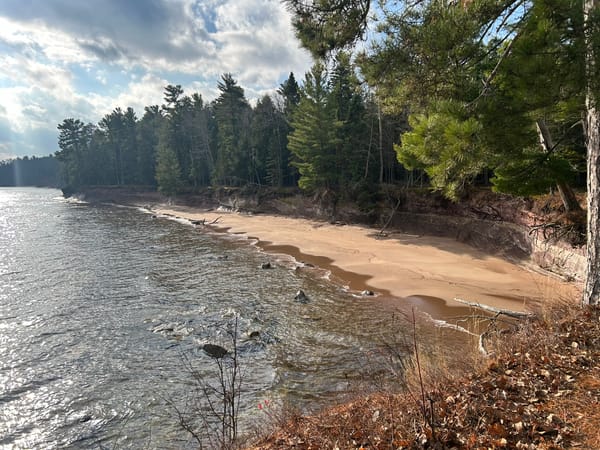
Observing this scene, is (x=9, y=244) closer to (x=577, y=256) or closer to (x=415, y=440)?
(x=415, y=440)

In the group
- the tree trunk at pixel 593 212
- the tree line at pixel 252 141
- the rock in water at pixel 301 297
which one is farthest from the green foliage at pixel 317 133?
the tree trunk at pixel 593 212

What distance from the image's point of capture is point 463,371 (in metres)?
4.89

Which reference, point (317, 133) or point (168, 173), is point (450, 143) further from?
point (168, 173)

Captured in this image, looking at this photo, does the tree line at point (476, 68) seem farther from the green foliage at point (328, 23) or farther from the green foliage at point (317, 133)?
the green foliage at point (317, 133)

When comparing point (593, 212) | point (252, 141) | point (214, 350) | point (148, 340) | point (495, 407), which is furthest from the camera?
point (252, 141)

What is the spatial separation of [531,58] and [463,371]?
4865 millimetres

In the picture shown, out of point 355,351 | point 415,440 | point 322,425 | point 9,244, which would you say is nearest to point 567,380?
point 415,440

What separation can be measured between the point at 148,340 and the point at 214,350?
2.44m

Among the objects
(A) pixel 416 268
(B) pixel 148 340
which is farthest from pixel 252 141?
(B) pixel 148 340

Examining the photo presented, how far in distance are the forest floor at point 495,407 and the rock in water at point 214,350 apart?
15.2 feet

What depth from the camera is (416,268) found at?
16.2 m

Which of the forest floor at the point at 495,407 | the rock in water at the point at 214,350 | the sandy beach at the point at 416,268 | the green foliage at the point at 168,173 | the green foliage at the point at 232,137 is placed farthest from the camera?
the green foliage at the point at 168,173

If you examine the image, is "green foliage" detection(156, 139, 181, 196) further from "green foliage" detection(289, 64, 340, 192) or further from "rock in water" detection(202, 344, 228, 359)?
"rock in water" detection(202, 344, 228, 359)

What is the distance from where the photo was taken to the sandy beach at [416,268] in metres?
12.0
